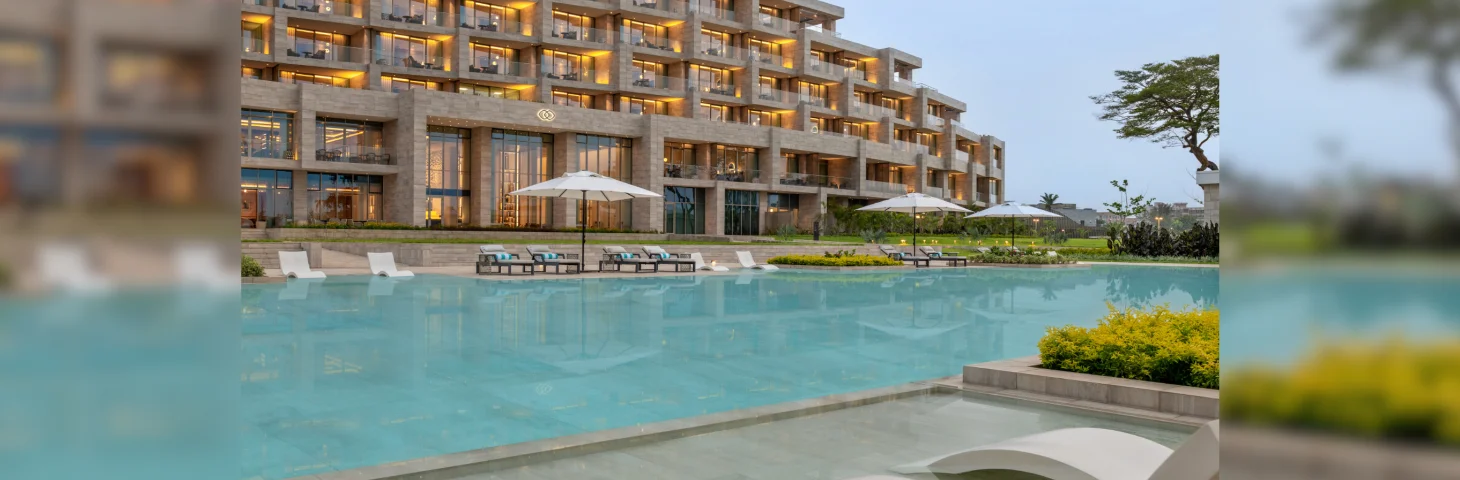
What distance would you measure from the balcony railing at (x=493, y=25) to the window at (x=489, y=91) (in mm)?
2847

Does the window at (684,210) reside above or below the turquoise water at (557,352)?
above

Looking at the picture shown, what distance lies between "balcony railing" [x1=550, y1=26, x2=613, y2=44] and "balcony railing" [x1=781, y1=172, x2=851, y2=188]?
12.6 metres

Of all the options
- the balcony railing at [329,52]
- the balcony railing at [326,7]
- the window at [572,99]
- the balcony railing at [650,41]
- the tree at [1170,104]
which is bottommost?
the tree at [1170,104]

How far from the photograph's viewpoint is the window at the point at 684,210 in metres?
48.1

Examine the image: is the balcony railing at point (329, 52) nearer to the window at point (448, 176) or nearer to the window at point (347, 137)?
the window at point (347, 137)

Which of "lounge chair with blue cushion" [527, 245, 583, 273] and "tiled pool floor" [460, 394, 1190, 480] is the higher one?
"lounge chair with blue cushion" [527, 245, 583, 273]

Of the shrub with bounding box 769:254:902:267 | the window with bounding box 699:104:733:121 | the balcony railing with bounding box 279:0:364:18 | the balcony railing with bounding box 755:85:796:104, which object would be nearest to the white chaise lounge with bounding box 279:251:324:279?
the shrub with bounding box 769:254:902:267

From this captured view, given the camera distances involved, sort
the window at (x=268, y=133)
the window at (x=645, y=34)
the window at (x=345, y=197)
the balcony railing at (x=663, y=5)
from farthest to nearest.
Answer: the balcony railing at (x=663, y=5) → the window at (x=645, y=34) → the window at (x=345, y=197) → the window at (x=268, y=133)

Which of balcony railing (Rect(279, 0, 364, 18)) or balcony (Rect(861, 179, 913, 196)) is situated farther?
balcony (Rect(861, 179, 913, 196))

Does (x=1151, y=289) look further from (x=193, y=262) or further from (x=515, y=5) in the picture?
(x=515, y=5)

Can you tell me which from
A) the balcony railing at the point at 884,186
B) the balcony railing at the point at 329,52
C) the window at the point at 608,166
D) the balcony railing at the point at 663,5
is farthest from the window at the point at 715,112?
the balcony railing at the point at 329,52

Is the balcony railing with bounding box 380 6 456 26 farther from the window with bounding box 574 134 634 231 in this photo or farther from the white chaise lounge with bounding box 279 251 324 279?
the white chaise lounge with bounding box 279 251 324 279

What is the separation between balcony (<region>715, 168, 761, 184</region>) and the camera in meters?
49.6

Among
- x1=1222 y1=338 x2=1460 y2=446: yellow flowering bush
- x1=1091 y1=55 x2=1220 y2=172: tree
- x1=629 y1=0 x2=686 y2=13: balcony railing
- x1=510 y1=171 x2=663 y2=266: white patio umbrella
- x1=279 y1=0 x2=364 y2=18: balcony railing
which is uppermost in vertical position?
x1=629 y1=0 x2=686 y2=13: balcony railing
